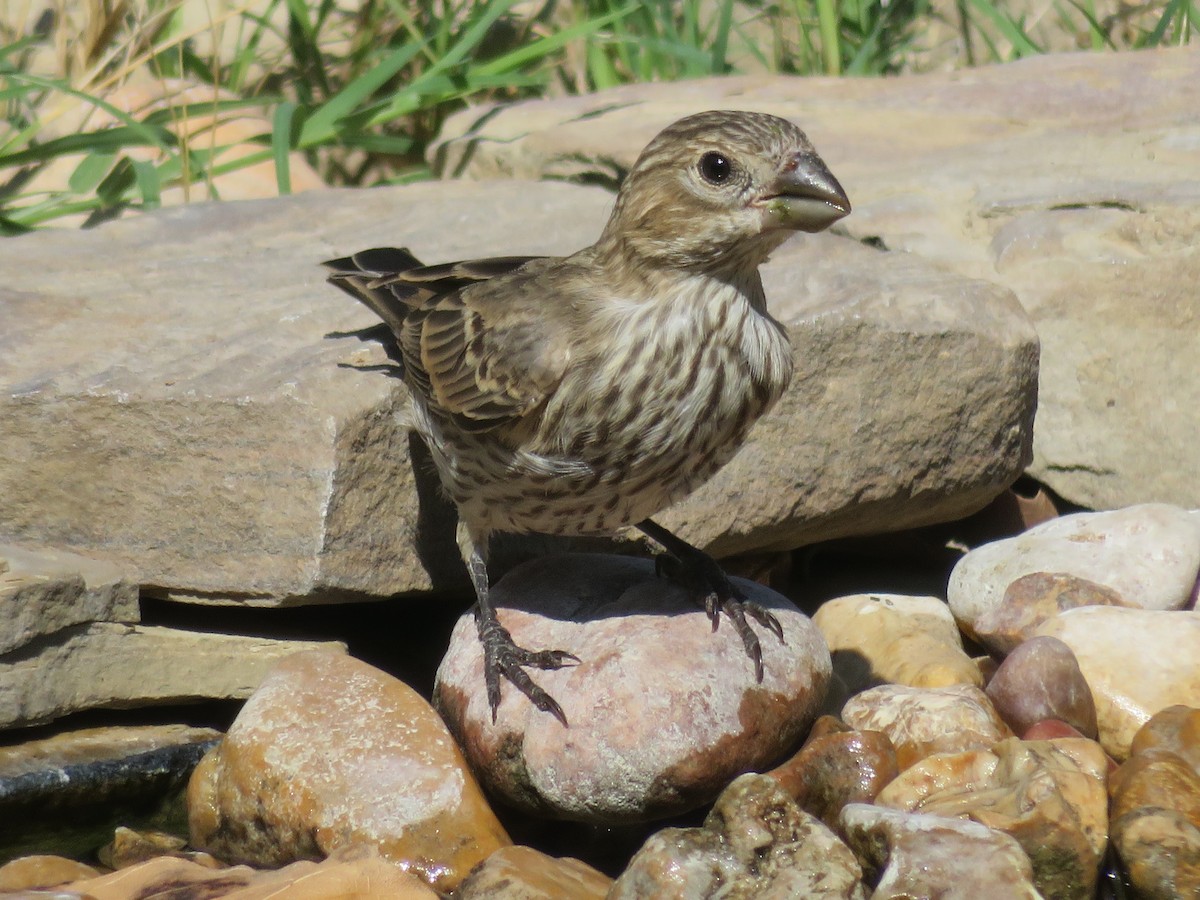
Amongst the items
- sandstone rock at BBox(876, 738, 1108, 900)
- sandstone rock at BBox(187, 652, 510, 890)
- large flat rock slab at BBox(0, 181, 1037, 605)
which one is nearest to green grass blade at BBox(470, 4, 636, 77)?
large flat rock slab at BBox(0, 181, 1037, 605)

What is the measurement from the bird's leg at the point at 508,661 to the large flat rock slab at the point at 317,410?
0.40 meters

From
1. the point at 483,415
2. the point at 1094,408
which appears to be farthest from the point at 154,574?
the point at 1094,408

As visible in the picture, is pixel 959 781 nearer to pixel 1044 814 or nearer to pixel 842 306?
pixel 1044 814

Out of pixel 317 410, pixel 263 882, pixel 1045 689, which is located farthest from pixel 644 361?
pixel 263 882

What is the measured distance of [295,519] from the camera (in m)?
4.42

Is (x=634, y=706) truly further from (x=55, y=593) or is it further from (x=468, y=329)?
(x=55, y=593)

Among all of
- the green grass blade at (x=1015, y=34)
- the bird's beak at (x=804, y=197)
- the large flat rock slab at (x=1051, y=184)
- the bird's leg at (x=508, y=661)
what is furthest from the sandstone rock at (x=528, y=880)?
the green grass blade at (x=1015, y=34)

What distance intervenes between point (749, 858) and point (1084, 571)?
1.78m

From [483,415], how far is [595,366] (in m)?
0.35

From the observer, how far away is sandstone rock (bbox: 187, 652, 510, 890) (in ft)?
13.2

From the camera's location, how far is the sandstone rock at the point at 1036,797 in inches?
144

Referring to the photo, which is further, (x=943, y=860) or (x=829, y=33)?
(x=829, y=33)

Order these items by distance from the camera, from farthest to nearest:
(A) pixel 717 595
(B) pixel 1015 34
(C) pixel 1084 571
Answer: (B) pixel 1015 34 < (C) pixel 1084 571 < (A) pixel 717 595

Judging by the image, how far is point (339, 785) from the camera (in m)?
4.06
